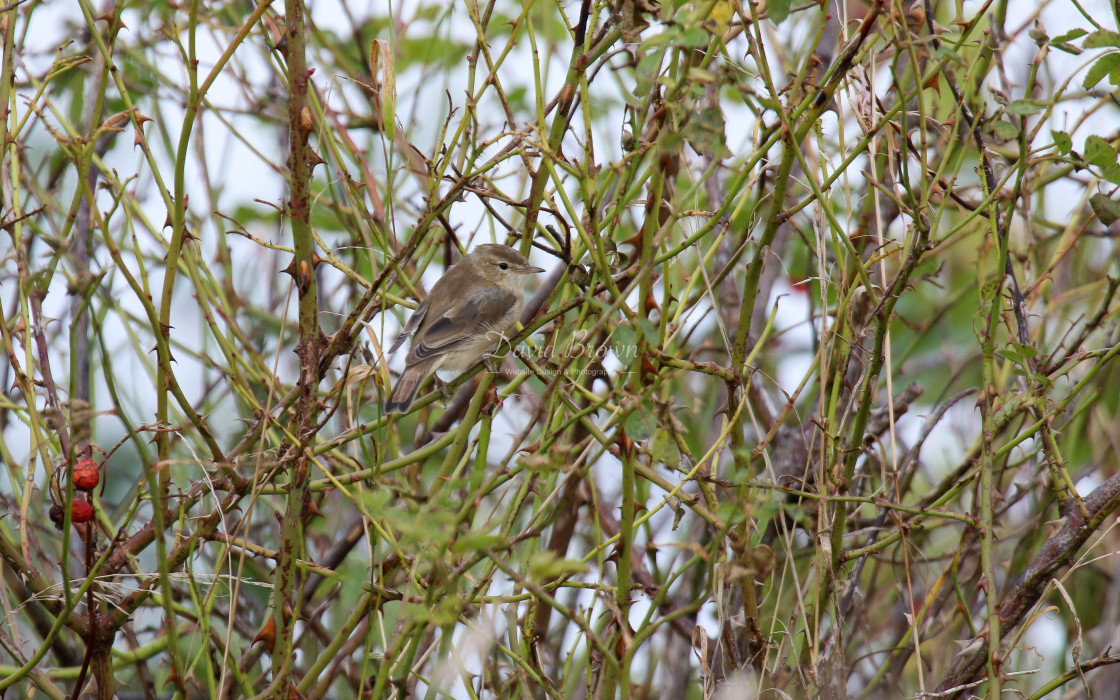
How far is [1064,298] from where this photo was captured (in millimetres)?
4117

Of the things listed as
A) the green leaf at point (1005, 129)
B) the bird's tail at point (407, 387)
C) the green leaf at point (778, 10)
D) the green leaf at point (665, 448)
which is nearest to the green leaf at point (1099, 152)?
the green leaf at point (1005, 129)

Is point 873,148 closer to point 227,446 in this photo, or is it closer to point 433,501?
point 433,501

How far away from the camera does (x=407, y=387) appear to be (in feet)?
14.1

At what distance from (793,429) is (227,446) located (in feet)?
8.63

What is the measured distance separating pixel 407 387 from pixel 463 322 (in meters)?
0.91

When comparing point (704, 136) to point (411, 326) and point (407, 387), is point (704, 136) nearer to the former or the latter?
point (407, 387)

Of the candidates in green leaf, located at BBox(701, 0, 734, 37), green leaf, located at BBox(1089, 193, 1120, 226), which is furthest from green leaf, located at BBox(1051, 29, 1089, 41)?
green leaf, located at BBox(701, 0, 734, 37)

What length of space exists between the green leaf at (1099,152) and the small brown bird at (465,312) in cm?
269

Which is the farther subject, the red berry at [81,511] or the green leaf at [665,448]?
the red berry at [81,511]

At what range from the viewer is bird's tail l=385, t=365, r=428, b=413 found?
12.9 feet

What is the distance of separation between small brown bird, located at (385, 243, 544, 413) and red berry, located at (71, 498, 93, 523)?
1.86 m

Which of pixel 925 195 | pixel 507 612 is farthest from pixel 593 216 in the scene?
pixel 507 612

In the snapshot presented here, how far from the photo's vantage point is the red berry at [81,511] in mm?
2648

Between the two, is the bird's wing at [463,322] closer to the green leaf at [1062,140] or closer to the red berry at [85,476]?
the red berry at [85,476]
